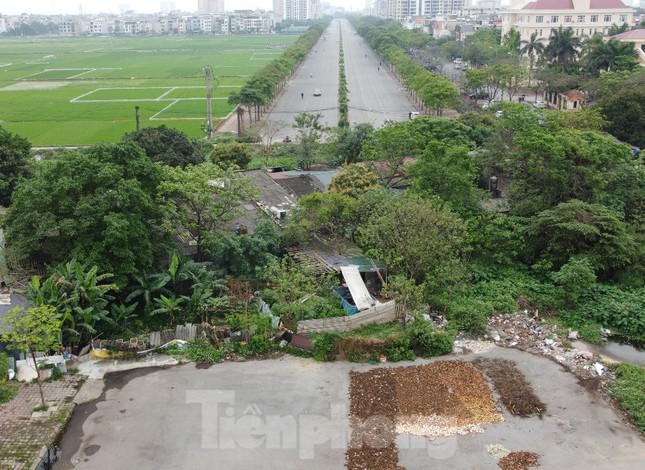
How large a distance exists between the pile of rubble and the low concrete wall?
308 cm

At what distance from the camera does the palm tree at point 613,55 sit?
2127 inches

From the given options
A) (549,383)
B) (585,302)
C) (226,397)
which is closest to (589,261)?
(585,302)

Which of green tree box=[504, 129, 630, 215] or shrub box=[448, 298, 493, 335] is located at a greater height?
green tree box=[504, 129, 630, 215]

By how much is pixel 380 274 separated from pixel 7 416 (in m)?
12.0

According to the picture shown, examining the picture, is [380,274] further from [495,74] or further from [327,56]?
[327,56]

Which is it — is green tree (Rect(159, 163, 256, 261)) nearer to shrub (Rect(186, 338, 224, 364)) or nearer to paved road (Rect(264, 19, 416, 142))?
shrub (Rect(186, 338, 224, 364))

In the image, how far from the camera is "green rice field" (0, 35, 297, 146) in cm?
5144

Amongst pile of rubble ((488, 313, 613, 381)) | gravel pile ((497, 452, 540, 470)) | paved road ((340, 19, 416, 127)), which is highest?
paved road ((340, 19, 416, 127))

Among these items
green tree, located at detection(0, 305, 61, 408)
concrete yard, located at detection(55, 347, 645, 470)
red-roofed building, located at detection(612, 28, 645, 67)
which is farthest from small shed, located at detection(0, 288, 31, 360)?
red-roofed building, located at detection(612, 28, 645, 67)

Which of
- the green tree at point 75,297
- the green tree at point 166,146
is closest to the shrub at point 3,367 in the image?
the green tree at point 75,297

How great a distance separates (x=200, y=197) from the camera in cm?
2152

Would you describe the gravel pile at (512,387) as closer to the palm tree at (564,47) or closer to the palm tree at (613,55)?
the palm tree at (613,55)

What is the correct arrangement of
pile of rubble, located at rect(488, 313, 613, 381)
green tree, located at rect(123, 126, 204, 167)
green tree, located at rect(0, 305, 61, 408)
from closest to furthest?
green tree, located at rect(0, 305, 61, 408)
pile of rubble, located at rect(488, 313, 613, 381)
green tree, located at rect(123, 126, 204, 167)

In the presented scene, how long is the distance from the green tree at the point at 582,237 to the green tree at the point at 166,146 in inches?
651
